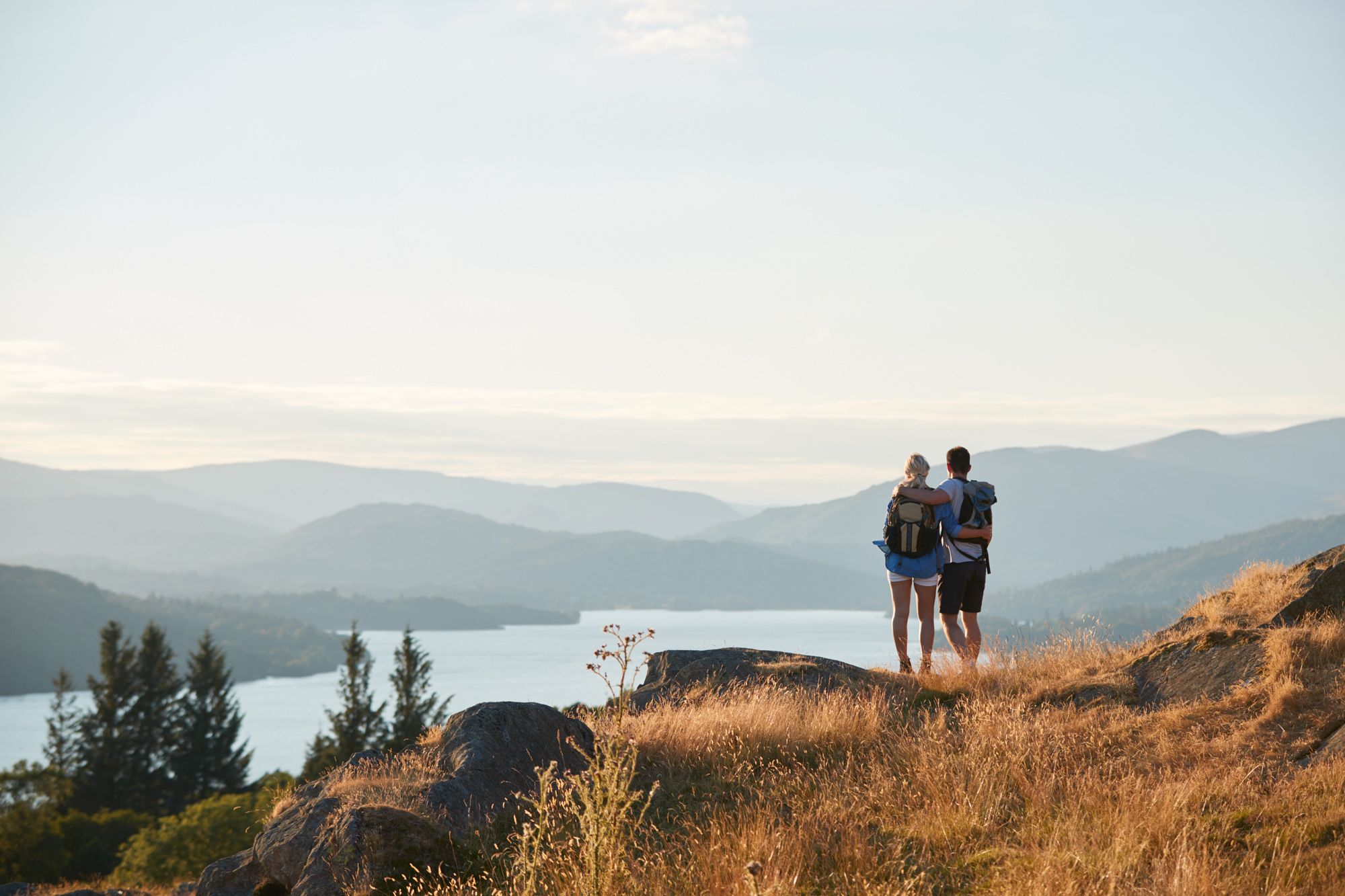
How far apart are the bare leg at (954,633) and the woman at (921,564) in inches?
8.3

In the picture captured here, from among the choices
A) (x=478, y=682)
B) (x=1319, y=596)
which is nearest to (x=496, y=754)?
(x=1319, y=596)

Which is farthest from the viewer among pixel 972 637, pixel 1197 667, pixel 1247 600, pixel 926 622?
pixel 926 622

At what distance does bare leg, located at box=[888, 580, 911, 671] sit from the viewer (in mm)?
9938

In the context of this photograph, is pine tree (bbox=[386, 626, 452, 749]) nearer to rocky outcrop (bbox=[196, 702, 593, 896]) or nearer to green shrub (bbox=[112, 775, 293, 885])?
green shrub (bbox=[112, 775, 293, 885])

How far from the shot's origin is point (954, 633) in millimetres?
9945

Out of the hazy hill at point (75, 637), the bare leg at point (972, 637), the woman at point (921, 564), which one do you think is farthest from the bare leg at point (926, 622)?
the hazy hill at point (75, 637)

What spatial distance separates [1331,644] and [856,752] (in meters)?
3.79

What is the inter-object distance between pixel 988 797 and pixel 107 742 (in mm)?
68344

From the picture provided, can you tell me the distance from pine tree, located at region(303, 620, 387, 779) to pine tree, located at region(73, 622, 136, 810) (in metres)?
10.9

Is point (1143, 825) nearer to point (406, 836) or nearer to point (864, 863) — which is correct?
point (864, 863)

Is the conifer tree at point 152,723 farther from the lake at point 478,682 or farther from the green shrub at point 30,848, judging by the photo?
the lake at point 478,682

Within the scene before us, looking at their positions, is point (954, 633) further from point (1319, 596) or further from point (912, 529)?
point (1319, 596)

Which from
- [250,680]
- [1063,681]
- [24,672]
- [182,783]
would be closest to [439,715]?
[182,783]

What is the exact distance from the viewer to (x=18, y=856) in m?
43.8
